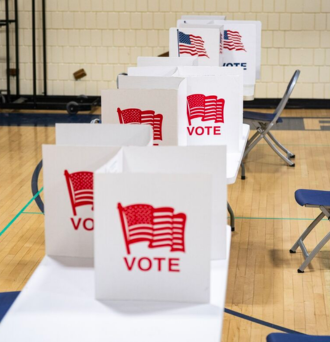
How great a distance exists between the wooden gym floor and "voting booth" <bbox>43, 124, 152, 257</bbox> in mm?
1306

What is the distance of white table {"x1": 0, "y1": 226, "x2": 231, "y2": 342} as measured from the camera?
2.01 m

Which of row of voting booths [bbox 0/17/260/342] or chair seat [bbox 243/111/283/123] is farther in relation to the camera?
chair seat [bbox 243/111/283/123]

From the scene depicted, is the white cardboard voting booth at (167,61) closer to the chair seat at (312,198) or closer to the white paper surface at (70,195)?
the chair seat at (312,198)

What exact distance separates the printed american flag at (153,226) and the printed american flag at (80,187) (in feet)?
1.06

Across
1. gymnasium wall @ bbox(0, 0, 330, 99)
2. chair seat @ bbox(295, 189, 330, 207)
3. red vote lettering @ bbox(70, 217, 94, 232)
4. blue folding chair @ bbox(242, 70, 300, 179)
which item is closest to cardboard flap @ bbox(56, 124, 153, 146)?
red vote lettering @ bbox(70, 217, 94, 232)

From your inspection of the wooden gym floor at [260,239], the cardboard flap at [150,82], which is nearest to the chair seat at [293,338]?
the wooden gym floor at [260,239]

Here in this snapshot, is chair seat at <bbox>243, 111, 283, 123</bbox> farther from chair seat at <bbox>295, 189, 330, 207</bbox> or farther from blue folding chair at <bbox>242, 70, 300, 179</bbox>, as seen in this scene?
chair seat at <bbox>295, 189, 330, 207</bbox>

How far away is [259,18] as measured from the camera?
10.5 m

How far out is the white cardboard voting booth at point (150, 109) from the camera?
3.58 meters

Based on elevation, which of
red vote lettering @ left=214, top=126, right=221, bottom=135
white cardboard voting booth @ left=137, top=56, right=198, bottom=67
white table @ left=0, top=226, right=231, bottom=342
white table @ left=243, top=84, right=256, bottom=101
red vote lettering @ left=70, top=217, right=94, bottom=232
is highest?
white cardboard voting booth @ left=137, top=56, right=198, bottom=67

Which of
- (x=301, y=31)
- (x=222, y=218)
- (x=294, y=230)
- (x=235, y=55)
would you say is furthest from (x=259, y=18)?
(x=222, y=218)

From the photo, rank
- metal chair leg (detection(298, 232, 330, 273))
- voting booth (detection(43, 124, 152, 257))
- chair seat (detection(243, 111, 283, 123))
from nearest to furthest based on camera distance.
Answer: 1. voting booth (detection(43, 124, 152, 257))
2. metal chair leg (detection(298, 232, 330, 273))
3. chair seat (detection(243, 111, 283, 123))

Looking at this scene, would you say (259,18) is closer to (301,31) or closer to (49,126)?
(301,31)

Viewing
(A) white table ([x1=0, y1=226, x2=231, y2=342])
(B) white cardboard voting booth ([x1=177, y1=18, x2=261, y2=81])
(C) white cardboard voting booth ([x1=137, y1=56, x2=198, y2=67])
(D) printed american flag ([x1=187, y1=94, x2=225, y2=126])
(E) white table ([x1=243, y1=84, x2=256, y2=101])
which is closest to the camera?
(A) white table ([x1=0, y1=226, x2=231, y2=342])
